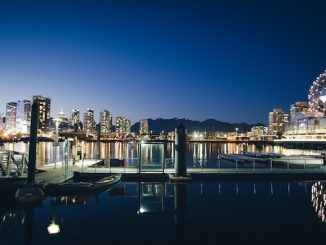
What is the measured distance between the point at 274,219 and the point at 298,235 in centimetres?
346

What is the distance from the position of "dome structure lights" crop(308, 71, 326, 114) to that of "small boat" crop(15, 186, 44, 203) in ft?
505

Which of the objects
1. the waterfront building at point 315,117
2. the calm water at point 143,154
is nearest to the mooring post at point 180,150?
the calm water at point 143,154

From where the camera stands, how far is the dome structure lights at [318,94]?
156125 mm

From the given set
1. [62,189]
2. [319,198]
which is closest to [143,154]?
[62,189]

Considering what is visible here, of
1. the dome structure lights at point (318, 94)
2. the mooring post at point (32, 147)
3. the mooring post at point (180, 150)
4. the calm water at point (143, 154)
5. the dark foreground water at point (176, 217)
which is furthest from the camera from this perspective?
the dome structure lights at point (318, 94)

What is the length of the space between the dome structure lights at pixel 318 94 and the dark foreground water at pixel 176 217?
5424 inches

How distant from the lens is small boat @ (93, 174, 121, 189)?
28.9m

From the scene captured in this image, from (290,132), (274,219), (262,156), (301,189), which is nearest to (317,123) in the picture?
(290,132)

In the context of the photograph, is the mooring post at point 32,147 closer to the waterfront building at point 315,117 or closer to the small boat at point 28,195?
the small boat at point 28,195

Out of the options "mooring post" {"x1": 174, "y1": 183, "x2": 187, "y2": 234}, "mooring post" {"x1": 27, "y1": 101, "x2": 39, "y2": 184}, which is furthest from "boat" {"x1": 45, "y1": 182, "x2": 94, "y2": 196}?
"mooring post" {"x1": 174, "y1": 183, "x2": 187, "y2": 234}

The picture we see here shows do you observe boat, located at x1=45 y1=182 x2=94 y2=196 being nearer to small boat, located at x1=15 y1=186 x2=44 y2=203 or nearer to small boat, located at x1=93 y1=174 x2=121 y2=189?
small boat, located at x1=93 y1=174 x2=121 y2=189

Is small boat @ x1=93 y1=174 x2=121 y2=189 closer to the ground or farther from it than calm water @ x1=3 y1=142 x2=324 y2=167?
farther from it

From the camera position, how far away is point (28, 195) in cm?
2362

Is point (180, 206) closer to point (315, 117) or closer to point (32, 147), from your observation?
point (32, 147)
